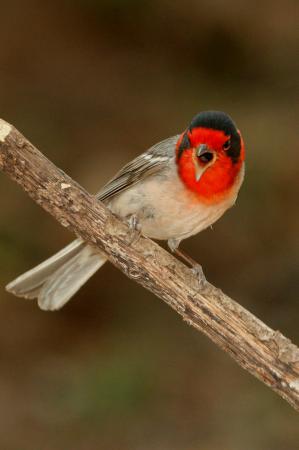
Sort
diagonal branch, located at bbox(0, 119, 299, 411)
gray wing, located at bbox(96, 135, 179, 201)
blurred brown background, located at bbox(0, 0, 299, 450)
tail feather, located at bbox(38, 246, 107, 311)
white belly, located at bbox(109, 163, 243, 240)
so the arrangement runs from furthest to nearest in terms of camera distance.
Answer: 1. blurred brown background, located at bbox(0, 0, 299, 450)
2. tail feather, located at bbox(38, 246, 107, 311)
3. gray wing, located at bbox(96, 135, 179, 201)
4. white belly, located at bbox(109, 163, 243, 240)
5. diagonal branch, located at bbox(0, 119, 299, 411)

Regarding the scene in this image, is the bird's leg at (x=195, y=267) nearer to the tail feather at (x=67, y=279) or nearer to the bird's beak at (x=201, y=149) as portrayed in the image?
the tail feather at (x=67, y=279)

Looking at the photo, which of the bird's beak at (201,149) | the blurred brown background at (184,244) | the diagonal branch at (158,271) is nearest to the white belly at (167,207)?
the bird's beak at (201,149)

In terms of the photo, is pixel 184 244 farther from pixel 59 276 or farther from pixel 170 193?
pixel 170 193

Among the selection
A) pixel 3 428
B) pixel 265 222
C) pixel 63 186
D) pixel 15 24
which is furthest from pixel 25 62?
pixel 63 186

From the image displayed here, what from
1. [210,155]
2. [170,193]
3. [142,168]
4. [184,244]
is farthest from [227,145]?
[184,244]

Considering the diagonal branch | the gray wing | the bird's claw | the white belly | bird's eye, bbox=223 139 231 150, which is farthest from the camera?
the gray wing

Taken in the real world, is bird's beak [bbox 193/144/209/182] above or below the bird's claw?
above

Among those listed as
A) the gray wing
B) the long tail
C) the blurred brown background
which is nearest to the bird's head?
the gray wing

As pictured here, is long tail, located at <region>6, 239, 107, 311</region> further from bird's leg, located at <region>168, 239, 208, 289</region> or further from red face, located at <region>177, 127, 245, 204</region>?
red face, located at <region>177, 127, 245, 204</region>
